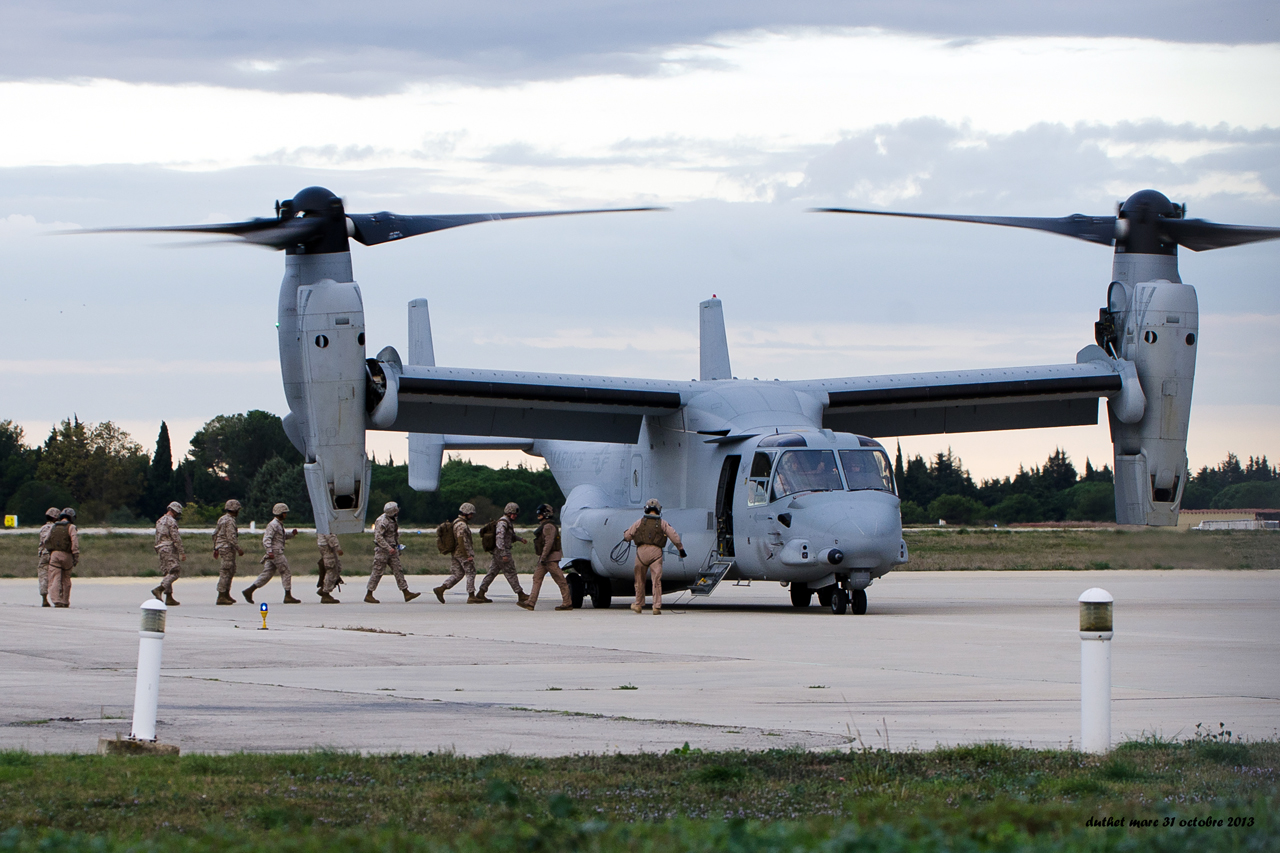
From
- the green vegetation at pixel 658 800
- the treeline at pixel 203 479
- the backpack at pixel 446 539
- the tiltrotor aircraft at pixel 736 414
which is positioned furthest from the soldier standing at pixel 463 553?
the treeline at pixel 203 479

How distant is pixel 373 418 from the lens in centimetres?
2181

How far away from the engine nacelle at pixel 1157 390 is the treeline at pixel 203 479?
43.8m

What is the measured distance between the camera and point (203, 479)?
98.8 metres

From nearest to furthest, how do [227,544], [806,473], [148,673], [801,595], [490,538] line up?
[148,673] < [806,473] < [801,595] < [227,544] < [490,538]

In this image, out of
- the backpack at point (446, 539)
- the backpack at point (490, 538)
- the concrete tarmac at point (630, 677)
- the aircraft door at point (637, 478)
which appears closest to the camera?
the concrete tarmac at point (630, 677)

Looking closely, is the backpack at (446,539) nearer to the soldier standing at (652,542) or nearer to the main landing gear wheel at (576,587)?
the main landing gear wheel at (576,587)

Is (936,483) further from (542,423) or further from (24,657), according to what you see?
(24,657)

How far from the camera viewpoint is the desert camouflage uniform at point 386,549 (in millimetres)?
25250

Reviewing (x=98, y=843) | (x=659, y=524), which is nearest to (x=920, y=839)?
(x=98, y=843)

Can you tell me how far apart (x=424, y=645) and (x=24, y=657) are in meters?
4.04

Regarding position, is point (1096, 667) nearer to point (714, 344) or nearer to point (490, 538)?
point (490, 538)

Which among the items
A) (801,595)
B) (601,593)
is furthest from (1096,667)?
(601,593)

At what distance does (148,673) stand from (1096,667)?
5.05 metres

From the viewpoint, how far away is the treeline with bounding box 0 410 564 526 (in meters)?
73.2
